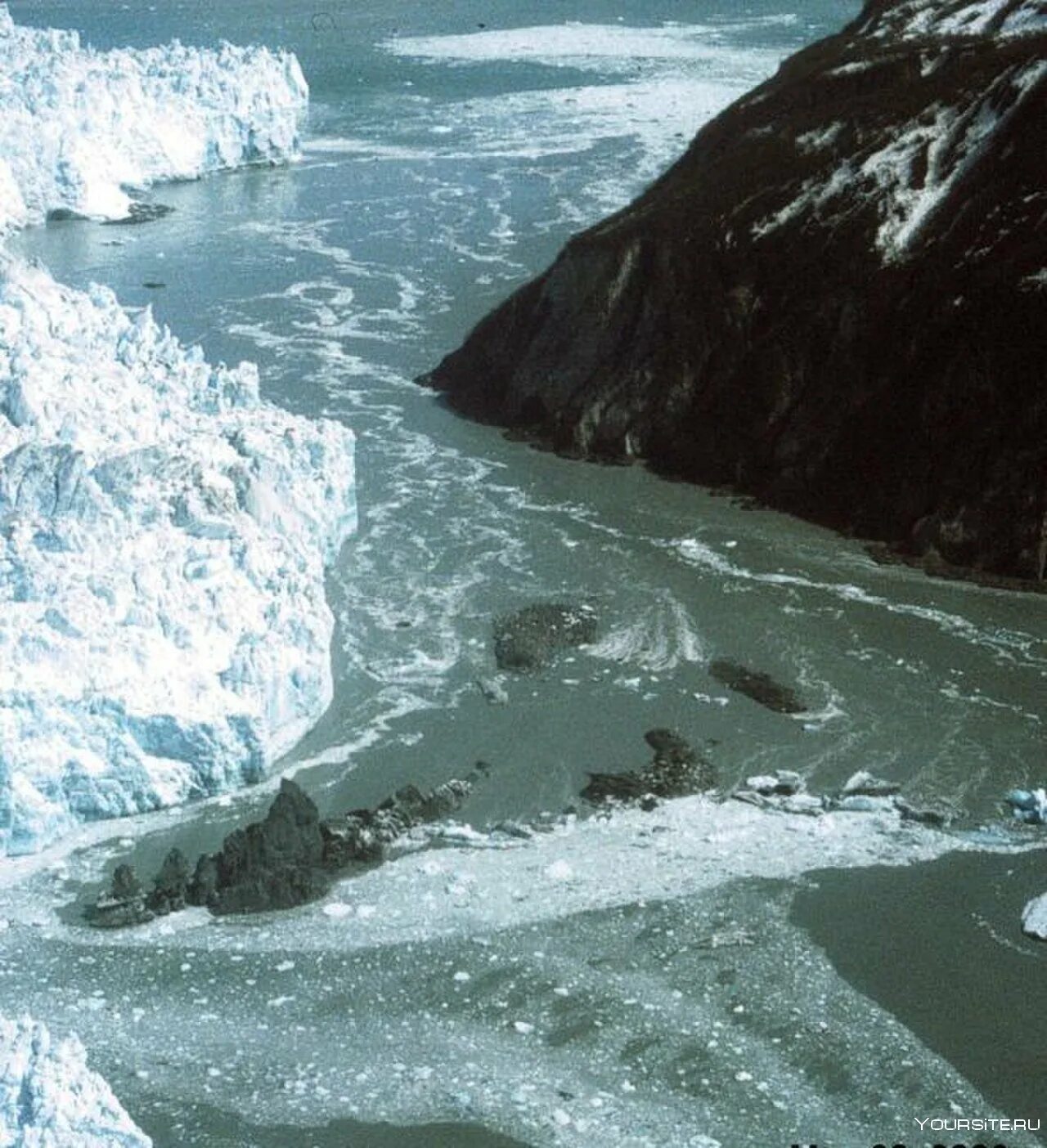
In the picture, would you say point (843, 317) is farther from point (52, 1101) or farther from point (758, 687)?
point (52, 1101)

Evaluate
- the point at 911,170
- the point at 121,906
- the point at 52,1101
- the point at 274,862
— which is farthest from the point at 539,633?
the point at 911,170

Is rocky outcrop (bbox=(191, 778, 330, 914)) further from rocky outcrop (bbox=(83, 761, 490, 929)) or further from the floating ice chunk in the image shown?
the floating ice chunk

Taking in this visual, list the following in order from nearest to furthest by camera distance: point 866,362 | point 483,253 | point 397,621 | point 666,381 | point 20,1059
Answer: point 20,1059 < point 397,621 < point 866,362 < point 666,381 < point 483,253

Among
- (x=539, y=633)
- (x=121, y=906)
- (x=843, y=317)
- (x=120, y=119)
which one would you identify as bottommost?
(x=121, y=906)

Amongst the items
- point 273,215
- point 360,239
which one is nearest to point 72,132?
point 273,215

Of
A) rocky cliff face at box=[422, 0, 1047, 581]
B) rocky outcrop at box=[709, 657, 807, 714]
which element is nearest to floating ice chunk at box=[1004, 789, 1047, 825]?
rocky outcrop at box=[709, 657, 807, 714]

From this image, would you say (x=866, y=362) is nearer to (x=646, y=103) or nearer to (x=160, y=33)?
(x=646, y=103)

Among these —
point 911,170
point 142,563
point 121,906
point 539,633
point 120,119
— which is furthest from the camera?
point 120,119
